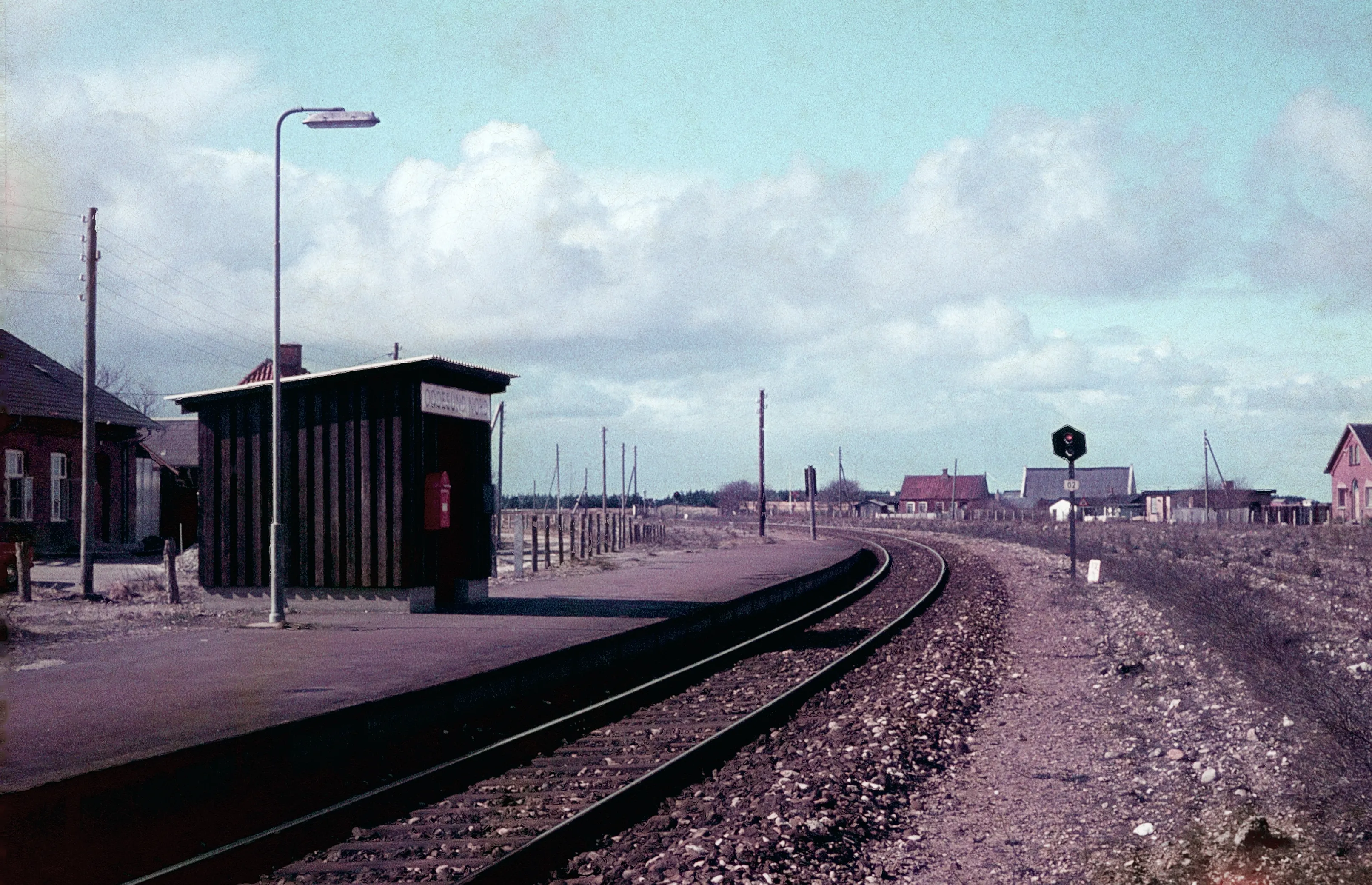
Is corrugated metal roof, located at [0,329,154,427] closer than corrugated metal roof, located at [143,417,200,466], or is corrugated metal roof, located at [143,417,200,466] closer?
corrugated metal roof, located at [0,329,154,427]

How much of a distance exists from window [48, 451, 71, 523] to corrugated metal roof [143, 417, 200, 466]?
10.5 m

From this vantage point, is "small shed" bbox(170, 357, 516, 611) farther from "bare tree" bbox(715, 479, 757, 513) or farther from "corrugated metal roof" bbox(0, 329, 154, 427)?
"bare tree" bbox(715, 479, 757, 513)

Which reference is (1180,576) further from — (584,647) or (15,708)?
(15,708)

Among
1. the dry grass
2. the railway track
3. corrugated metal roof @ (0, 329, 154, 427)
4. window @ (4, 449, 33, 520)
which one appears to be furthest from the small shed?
window @ (4, 449, 33, 520)

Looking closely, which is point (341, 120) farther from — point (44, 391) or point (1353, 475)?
point (1353, 475)

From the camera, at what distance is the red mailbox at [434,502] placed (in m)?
16.1

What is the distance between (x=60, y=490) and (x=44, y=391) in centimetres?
265

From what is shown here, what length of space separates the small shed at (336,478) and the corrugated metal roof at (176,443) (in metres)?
27.1

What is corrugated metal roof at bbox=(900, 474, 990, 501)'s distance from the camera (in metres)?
122

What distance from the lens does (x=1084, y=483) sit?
386ft

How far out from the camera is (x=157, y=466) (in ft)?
125

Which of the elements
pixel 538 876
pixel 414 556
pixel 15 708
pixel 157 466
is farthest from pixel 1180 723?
pixel 157 466

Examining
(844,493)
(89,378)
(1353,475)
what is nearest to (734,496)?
(844,493)

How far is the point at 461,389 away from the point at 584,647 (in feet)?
20.0
